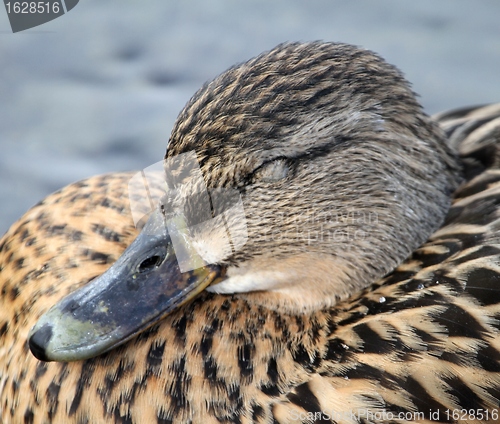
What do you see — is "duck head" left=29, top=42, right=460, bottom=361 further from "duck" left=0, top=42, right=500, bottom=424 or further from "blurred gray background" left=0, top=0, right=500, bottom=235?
"blurred gray background" left=0, top=0, right=500, bottom=235

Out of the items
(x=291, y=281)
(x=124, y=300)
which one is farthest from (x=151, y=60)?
(x=124, y=300)

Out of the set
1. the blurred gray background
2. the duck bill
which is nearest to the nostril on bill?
the duck bill

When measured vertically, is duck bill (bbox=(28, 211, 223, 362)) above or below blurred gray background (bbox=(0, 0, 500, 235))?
above

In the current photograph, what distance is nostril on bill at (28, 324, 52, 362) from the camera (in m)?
2.41

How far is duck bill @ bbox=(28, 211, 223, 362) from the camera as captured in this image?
243 cm

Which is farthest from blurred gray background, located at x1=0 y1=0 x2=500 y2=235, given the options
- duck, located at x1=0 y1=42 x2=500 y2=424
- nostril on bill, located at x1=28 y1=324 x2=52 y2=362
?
nostril on bill, located at x1=28 y1=324 x2=52 y2=362

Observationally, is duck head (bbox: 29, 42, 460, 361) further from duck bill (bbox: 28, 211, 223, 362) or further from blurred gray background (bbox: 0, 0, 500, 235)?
blurred gray background (bbox: 0, 0, 500, 235)

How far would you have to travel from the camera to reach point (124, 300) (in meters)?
2.46

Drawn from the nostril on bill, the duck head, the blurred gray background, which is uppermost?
the duck head

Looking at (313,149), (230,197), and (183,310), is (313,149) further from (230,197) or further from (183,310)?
(183,310)

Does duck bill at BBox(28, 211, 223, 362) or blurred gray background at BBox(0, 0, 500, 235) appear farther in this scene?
blurred gray background at BBox(0, 0, 500, 235)

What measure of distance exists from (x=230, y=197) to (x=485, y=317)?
2.63 ft

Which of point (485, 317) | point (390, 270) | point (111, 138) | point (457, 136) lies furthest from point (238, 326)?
point (111, 138)

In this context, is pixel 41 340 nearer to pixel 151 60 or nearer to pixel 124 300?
pixel 124 300
